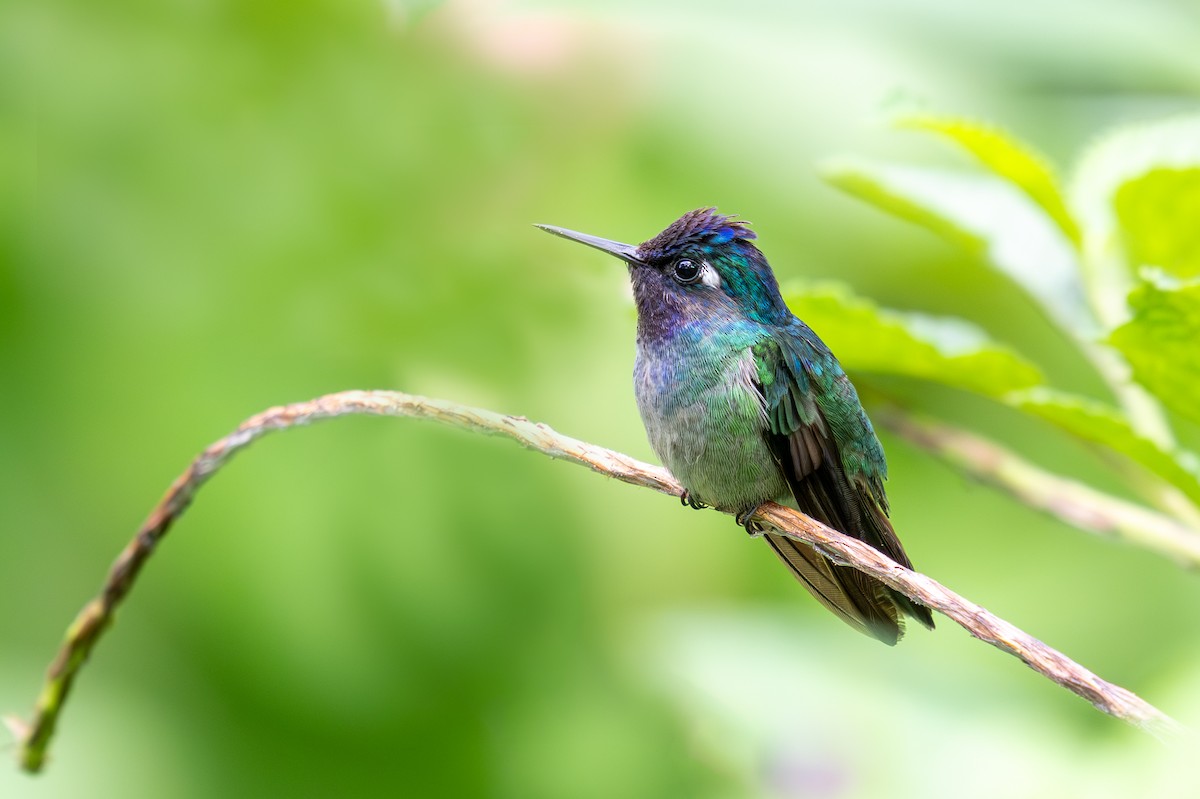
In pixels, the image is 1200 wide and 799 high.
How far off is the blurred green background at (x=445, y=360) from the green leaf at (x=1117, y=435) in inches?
25.0

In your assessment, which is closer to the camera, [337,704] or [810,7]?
[337,704]

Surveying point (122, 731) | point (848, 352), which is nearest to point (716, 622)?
point (848, 352)

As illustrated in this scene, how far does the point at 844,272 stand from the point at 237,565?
1688mm

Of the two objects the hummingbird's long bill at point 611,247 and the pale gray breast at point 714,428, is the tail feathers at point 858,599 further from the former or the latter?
the hummingbird's long bill at point 611,247

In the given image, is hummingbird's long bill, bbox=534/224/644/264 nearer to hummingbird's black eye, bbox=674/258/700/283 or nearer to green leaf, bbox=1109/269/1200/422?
hummingbird's black eye, bbox=674/258/700/283

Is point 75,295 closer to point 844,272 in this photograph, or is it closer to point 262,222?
point 262,222

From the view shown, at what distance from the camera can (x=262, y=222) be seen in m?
2.97

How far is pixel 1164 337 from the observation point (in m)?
1.24

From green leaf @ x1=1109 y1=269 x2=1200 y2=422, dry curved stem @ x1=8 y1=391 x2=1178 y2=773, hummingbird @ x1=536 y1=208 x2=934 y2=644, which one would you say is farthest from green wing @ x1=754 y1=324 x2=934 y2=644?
green leaf @ x1=1109 y1=269 x2=1200 y2=422

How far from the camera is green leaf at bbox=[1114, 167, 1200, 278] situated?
139 cm

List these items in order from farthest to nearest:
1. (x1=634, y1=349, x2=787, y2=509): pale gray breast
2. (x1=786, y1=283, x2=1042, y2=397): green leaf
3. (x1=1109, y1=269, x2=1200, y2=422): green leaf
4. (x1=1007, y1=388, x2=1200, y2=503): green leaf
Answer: (x1=634, y1=349, x2=787, y2=509): pale gray breast, (x1=786, y1=283, x2=1042, y2=397): green leaf, (x1=1007, y1=388, x2=1200, y2=503): green leaf, (x1=1109, y1=269, x2=1200, y2=422): green leaf

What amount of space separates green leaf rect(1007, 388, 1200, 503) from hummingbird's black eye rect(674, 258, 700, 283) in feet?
1.73

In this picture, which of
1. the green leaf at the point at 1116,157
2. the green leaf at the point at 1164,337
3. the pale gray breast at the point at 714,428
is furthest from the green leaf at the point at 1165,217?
the pale gray breast at the point at 714,428

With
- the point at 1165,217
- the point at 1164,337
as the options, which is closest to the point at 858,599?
the point at 1164,337
